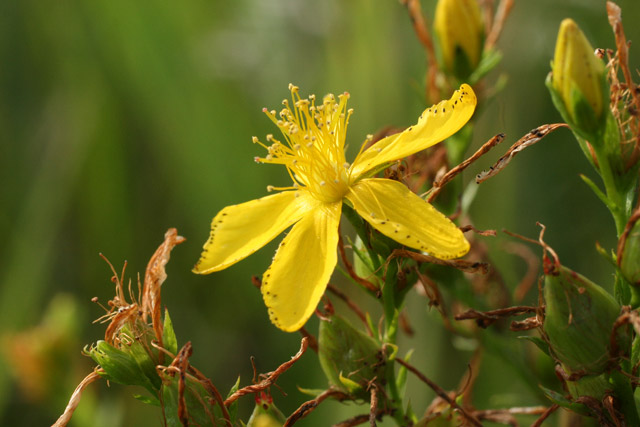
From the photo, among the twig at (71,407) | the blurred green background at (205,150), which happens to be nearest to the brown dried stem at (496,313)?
the twig at (71,407)

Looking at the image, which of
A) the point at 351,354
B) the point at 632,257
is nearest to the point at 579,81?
the point at 632,257

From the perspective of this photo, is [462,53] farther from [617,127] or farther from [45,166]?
[45,166]

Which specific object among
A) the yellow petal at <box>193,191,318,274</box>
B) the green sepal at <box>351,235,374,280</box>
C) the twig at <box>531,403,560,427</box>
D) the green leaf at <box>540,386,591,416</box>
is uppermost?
the yellow petal at <box>193,191,318,274</box>

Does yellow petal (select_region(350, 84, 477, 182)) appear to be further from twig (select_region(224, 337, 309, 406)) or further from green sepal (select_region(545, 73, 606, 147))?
twig (select_region(224, 337, 309, 406))

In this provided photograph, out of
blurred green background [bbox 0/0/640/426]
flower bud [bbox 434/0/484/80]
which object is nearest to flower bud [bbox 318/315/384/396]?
flower bud [bbox 434/0/484/80]

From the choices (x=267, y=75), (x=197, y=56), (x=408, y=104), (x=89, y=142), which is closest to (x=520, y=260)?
(x=408, y=104)
